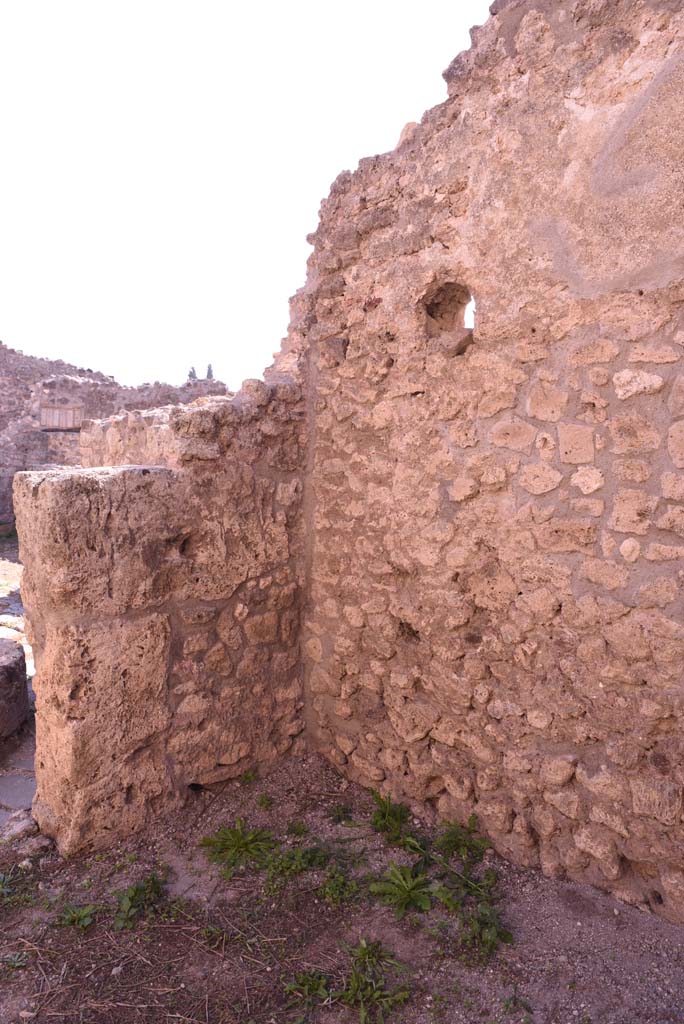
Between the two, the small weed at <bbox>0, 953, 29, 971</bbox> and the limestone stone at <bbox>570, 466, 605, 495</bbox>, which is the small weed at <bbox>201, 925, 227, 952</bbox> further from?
the limestone stone at <bbox>570, 466, 605, 495</bbox>

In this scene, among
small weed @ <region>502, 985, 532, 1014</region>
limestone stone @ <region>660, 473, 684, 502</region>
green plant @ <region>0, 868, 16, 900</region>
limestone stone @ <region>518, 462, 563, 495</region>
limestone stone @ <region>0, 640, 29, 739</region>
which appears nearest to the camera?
small weed @ <region>502, 985, 532, 1014</region>

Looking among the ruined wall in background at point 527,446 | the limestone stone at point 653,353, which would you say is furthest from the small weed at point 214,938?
the limestone stone at point 653,353

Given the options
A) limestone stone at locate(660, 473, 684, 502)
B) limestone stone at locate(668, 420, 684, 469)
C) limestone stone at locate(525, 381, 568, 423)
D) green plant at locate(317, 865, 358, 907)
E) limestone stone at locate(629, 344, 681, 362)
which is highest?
limestone stone at locate(629, 344, 681, 362)

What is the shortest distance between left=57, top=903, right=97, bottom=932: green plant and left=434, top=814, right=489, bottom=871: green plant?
136cm

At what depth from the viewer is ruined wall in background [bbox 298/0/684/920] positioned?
7.21ft

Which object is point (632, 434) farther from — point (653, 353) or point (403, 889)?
point (403, 889)

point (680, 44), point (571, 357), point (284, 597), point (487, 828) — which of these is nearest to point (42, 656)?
point (284, 597)

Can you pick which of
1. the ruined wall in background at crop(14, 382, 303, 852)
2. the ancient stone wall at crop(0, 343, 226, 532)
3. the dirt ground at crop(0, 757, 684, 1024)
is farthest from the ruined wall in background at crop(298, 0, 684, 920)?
the ancient stone wall at crop(0, 343, 226, 532)

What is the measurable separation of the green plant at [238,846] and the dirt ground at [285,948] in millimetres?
55

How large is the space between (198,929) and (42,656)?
129cm

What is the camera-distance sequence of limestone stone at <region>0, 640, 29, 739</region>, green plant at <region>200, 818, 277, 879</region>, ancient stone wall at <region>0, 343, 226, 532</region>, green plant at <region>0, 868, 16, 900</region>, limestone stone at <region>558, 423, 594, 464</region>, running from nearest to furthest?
limestone stone at <region>558, 423, 594, 464</region>, green plant at <region>0, 868, 16, 900</region>, green plant at <region>200, 818, 277, 879</region>, limestone stone at <region>0, 640, 29, 739</region>, ancient stone wall at <region>0, 343, 226, 532</region>

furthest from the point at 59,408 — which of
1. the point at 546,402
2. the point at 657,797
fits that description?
the point at 657,797

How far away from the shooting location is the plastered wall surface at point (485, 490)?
2217 mm

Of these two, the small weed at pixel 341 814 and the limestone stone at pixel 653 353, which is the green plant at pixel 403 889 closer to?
the small weed at pixel 341 814
